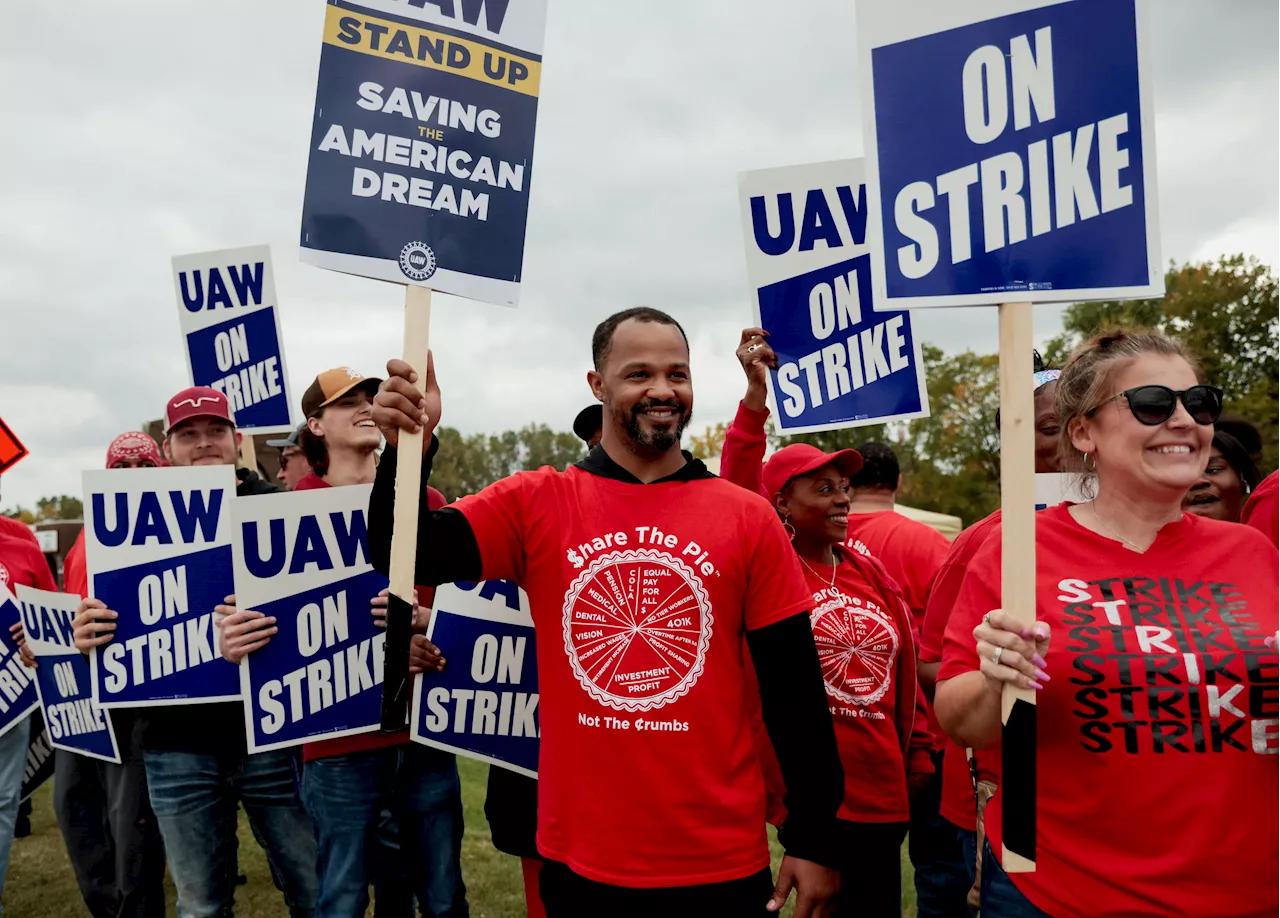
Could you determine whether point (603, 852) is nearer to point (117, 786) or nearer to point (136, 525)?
point (136, 525)

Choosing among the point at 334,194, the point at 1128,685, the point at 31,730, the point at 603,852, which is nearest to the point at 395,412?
the point at 334,194

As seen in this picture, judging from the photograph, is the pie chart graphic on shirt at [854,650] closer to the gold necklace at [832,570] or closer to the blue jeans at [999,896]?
the gold necklace at [832,570]

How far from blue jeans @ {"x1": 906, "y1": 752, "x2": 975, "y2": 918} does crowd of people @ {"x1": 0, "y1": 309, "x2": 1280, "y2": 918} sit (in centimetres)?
40

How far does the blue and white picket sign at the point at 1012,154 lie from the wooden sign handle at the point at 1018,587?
0.97 feet

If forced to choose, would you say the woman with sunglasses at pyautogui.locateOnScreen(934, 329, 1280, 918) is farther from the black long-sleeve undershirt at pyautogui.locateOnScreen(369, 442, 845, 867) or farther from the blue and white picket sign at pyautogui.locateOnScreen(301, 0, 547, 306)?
the blue and white picket sign at pyautogui.locateOnScreen(301, 0, 547, 306)

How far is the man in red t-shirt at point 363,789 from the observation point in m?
3.39

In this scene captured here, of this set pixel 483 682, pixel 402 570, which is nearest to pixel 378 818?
pixel 483 682

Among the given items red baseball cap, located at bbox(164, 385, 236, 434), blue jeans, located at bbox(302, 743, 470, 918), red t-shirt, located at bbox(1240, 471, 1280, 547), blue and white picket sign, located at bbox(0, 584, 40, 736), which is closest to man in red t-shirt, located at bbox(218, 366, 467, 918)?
blue jeans, located at bbox(302, 743, 470, 918)

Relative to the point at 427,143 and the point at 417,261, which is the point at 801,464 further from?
the point at 427,143

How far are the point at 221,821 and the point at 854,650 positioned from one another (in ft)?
8.49

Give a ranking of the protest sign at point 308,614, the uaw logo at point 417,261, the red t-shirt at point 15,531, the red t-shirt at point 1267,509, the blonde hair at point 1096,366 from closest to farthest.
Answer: the blonde hair at point 1096,366
the uaw logo at point 417,261
the red t-shirt at point 1267,509
the protest sign at point 308,614
the red t-shirt at point 15,531

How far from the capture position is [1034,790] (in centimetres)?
198

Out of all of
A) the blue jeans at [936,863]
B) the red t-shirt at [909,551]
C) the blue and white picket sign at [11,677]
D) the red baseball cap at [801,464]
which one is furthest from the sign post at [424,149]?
the blue and white picket sign at [11,677]

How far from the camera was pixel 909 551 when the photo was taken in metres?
4.38
